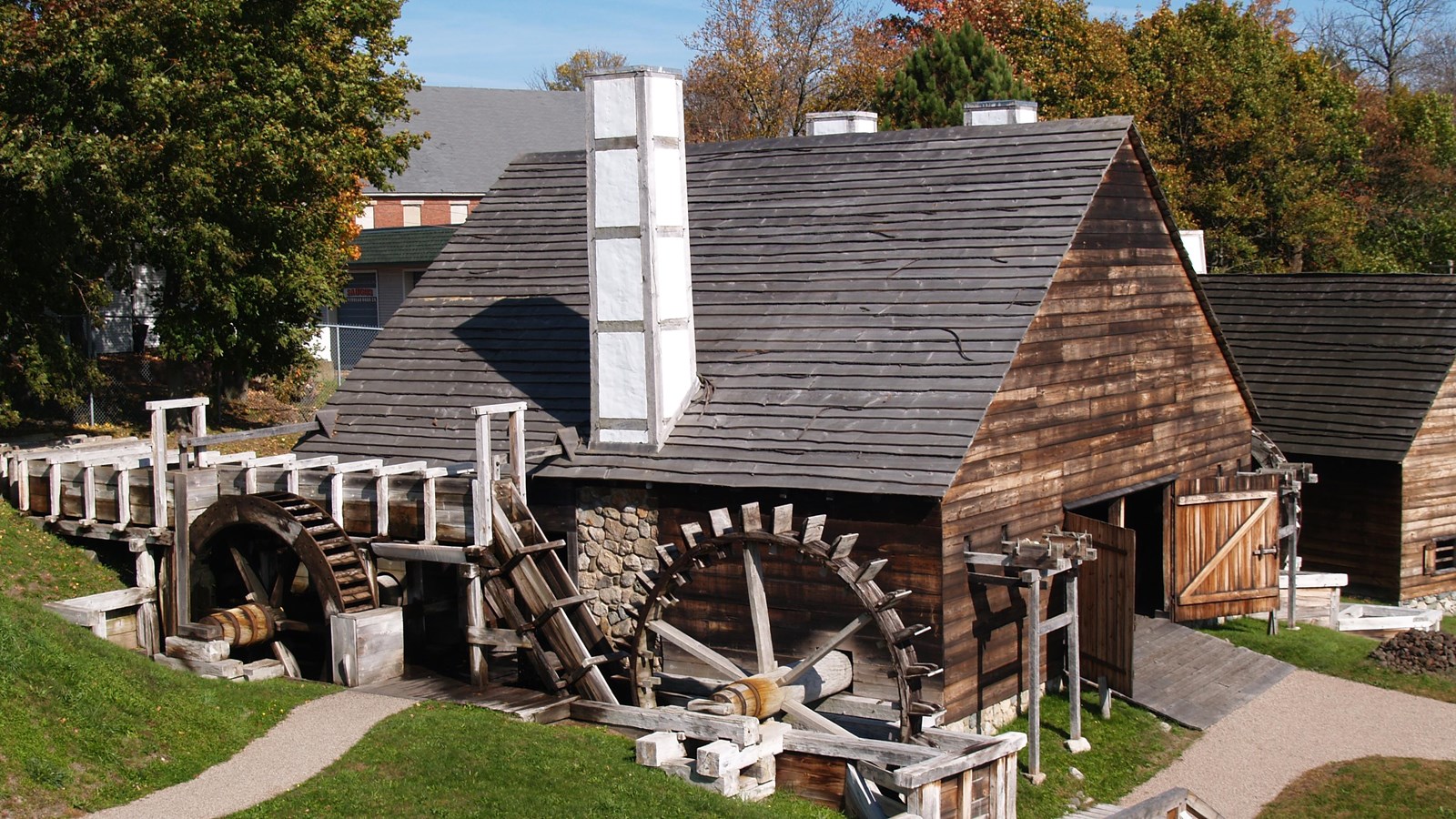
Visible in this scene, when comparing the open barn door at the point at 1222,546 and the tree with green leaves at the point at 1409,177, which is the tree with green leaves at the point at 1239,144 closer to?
the tree with green leaves at the point at 1409,177

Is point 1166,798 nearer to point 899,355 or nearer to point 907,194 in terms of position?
point 899,355

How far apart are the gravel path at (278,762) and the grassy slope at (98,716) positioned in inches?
6.1

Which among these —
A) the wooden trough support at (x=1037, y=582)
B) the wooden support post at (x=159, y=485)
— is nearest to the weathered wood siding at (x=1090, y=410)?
the wooden trough support at (x=1037, y=582)

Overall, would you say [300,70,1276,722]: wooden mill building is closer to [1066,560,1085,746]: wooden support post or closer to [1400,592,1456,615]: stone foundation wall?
[1066,560,1085,746]: wooden support post

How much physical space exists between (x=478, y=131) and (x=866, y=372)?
138 ft

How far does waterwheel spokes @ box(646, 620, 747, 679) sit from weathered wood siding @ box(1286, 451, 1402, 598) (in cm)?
1327

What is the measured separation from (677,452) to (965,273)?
11.5ft

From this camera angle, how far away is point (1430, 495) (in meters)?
23.2

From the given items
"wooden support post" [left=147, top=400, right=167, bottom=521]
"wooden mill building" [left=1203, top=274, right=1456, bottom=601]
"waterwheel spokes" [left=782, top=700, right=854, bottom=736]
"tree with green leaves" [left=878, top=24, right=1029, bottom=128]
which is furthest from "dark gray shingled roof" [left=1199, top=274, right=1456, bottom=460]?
"wooden support post" [left=147, top=400, right=167, bottom=521]

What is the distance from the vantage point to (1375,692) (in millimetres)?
16578

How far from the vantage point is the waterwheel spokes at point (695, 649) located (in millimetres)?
14047

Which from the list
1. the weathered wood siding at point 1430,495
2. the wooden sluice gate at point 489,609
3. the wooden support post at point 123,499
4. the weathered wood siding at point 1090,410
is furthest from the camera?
the weathered wood siding at point 1430,495

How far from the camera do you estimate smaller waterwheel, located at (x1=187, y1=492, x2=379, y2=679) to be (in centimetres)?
1434

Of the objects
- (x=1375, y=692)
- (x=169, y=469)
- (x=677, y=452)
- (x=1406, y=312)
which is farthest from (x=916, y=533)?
(x=1406, y=312)
